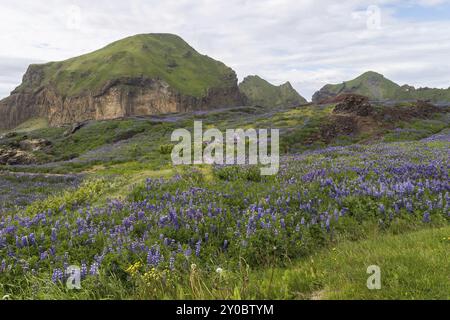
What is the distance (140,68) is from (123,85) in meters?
13.7

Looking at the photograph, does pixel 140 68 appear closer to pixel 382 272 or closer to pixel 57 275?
pixel 57 275

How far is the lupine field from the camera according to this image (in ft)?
15.9

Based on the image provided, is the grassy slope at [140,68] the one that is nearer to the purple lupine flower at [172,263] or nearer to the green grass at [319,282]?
the purple lupine flower at [172,263]

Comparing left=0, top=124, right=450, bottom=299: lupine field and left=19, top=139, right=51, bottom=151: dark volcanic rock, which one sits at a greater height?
left=19, top=139, right=51, bottom=151: dark volcanic rock

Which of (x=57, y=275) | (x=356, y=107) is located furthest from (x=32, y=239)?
(x=356, y=107)

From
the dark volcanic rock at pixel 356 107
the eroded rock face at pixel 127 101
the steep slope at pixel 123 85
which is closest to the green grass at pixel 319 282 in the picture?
the dark volcanic rock at pixel 356 107

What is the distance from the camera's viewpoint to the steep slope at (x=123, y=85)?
146625 millimetres

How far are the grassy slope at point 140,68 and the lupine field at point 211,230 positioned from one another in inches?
5640

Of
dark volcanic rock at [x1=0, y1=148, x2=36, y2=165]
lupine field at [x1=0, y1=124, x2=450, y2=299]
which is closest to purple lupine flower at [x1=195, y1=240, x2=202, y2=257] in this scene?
lupine field at [x1=0, y1=124, x2=450, y2=299]

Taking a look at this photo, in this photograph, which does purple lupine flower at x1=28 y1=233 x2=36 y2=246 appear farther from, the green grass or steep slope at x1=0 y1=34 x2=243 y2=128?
steep slope at x1=0 y1=34 x2=243 y2=128

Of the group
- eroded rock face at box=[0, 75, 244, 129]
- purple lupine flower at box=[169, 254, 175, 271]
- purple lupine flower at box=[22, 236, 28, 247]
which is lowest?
purple lupine flower at box=[169, 254, 175, 271]
